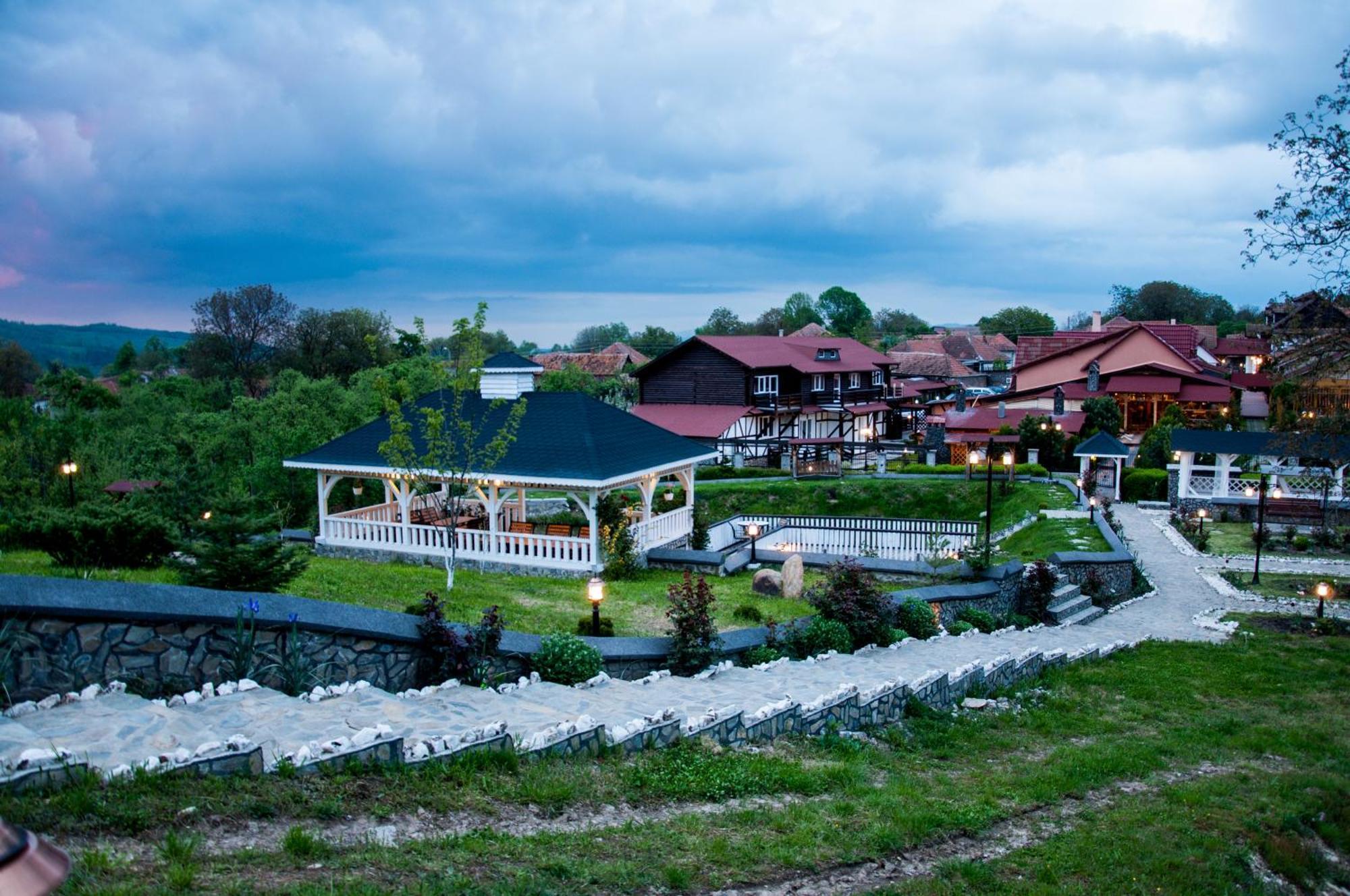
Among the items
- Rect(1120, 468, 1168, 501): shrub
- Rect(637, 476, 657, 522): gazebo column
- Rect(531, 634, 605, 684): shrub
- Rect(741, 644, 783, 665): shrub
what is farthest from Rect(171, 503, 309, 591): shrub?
Rect(1120, 468, 1168, 501): shrub

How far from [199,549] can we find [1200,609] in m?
17.9

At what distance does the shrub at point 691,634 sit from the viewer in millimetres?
10133

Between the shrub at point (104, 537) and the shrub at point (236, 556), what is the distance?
1957mm

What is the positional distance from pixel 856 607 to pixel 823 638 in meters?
0.87

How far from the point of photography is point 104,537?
11.0m

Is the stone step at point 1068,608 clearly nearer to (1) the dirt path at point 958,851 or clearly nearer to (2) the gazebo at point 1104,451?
(1) the dirt path at point 958,851

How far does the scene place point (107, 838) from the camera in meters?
4.65

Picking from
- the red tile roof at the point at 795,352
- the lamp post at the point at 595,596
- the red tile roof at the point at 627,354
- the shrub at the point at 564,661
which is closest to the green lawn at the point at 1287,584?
the lamp post at the point at 595,596

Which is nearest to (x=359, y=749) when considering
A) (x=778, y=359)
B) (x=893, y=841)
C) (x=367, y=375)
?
(x=893, y=841)

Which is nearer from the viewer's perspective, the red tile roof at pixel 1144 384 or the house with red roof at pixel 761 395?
the house with red roof at pixel 761 395

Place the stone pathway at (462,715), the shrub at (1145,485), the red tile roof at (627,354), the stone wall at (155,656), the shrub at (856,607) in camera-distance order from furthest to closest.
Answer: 1. the red tile roof at (627,354)
2. the shrub at (1145,485)
3. the shrub at (856,607)
4. the stone wall at (155,656)
5. the stone pathway at (462,715)

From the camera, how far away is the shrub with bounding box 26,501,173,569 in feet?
35.7

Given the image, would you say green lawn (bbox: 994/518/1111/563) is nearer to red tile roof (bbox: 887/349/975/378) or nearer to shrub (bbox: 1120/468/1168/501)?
shrub (bbox: 1120/468/1168/501)

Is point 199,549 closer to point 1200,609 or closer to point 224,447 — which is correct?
point 1200,609
